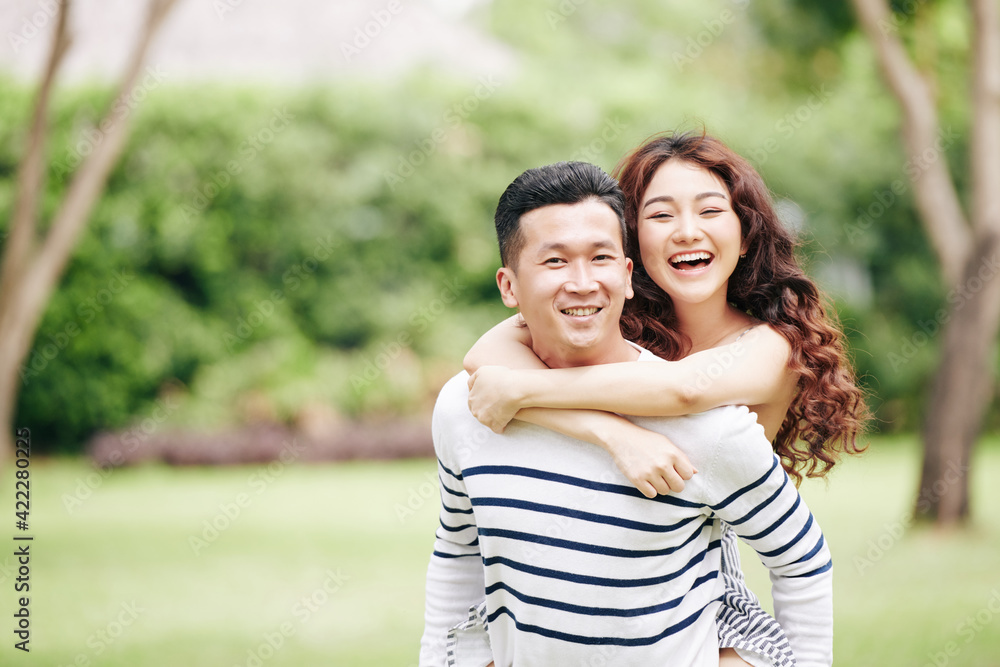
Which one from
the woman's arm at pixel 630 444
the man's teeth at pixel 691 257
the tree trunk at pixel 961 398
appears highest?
the tree trunk at pixel 961 398

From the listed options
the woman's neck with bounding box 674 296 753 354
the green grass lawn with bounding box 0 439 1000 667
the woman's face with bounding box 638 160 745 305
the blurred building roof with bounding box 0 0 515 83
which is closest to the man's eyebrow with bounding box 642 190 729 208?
the woman's face with bounding box 638 160 745 305

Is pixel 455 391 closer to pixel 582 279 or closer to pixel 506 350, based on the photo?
pixel 506 350

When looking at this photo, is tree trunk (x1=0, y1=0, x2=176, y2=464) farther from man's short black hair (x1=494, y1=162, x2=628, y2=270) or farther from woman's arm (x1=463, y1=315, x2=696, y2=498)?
woman's arm (x1=463, y1=315, x2=696, y2=498)

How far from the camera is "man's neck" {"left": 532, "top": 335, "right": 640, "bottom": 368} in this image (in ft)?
5.71

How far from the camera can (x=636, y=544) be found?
5.09ft

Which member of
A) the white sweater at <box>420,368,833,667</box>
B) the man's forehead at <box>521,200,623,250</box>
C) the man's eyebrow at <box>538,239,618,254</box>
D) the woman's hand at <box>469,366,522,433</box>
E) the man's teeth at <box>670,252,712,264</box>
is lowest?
the white sweater at <box>420,368,833,667</box>

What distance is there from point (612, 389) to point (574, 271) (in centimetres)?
23

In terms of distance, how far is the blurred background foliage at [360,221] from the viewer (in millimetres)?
9828

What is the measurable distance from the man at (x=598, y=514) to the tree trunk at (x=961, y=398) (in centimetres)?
546

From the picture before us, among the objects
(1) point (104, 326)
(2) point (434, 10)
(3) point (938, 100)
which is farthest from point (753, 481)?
(2) point (434, 10)

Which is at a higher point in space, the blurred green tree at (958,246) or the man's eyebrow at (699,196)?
the blurred green tree at (958,246)

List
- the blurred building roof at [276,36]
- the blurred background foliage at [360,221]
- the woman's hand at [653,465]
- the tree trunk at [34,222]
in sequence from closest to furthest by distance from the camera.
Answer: the woman's hand at [653,465]
the tree trunk at [34,222]
the blurred background foliage at [360,221]
the blurred building roof at [276,36]

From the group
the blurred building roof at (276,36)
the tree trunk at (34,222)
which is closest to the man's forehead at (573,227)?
the tree trunk at (34,222)

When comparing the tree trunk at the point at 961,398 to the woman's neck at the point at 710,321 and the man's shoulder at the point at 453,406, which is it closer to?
the woman's neck at the point at 710,321
